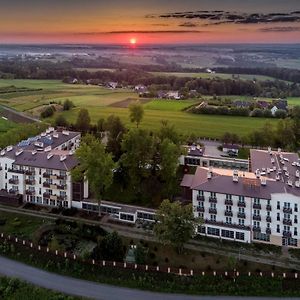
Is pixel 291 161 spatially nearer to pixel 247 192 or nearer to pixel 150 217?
pixel 247 192

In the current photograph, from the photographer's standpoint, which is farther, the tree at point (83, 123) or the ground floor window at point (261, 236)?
the tree at point (83, 123)

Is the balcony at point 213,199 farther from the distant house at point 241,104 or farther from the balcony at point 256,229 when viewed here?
the distant house at point 241,104

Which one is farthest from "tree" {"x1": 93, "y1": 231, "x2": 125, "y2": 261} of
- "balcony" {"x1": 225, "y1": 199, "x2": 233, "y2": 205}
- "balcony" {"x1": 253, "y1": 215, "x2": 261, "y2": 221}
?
"balcony" {"x1": 253, "y1": 215, "x2": 261, "y2": 221}

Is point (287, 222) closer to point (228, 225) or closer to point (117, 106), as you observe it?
point (228, 225)

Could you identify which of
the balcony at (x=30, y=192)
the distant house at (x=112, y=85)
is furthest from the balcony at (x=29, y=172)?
the distant house at (x=112, y=85)

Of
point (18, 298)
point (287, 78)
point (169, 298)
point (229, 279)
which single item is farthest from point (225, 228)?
point (287, 78)

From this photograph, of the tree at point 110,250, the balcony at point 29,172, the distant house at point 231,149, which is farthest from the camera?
the distant house at point 231,149

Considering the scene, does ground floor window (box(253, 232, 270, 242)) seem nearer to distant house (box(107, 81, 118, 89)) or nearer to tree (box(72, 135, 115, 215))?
tree (box(72, 135, 115, 215))
